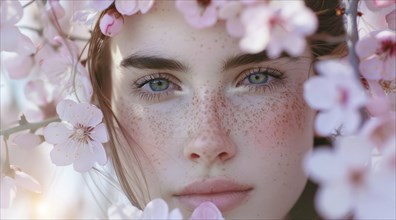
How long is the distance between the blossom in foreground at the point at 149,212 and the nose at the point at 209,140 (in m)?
0.13

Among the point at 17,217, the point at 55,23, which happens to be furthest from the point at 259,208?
the point at 17,217

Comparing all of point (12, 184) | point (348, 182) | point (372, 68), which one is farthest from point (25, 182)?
point (348, 182)

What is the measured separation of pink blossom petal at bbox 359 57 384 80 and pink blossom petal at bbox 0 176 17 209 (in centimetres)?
61

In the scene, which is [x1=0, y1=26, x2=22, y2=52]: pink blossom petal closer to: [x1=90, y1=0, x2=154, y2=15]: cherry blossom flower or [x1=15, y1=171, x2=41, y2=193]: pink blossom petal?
[x1=90, y1=0, x2=154, y2=15]: cherry blossom flower

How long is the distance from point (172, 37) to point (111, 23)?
0.34ft

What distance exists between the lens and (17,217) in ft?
5.93

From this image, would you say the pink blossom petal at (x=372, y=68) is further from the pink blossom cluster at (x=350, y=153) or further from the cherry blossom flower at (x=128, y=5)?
the cherry blossom flower at (x=128, y=5)

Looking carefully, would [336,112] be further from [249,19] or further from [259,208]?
[259,208]

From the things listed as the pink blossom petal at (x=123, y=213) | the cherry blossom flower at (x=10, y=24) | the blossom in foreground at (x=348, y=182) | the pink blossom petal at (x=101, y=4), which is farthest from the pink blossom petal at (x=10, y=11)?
the blossom in foreground at (x=348, y=182)

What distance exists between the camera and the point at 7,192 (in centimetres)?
123

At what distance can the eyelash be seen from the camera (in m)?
1.23

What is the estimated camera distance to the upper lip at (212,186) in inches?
45.6

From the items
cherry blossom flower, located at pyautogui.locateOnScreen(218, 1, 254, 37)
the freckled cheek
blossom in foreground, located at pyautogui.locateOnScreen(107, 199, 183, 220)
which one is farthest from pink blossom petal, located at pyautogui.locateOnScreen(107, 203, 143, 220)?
cherry blossom flower, located at pyautogui.locateOnScreen(218, 1, 254, 37)

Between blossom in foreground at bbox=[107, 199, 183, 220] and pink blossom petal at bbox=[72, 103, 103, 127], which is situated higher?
pink blossom petal at bbox=[72, 103, 103, 127]
